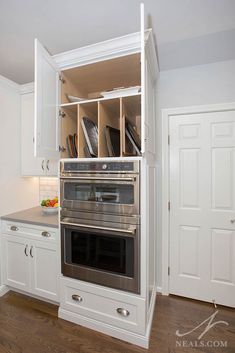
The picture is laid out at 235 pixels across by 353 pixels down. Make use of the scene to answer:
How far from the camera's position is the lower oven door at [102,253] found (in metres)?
1.51

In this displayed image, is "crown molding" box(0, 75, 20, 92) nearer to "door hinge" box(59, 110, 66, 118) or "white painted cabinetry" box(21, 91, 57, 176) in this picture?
→ "white painted cabinetry" box(21, 91, 57, 176)

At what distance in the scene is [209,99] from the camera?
1.98m

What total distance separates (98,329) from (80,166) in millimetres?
1472

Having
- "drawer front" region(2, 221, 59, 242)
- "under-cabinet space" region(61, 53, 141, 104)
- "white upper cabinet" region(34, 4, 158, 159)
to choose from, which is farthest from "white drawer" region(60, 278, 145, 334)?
"under-cabinet space" region(61, 53, 141, 104)

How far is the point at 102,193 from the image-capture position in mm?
1629

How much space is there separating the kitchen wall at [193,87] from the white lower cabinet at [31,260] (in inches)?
46.4

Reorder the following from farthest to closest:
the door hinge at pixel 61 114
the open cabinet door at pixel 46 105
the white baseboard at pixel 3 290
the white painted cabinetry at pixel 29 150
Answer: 1. the white painted cabinetry at pixel 29 150
2. the white baseboard at pixel 3 290
3. the door hinge at pixel 61 114
4. the open cabinet door at pixel 46 105

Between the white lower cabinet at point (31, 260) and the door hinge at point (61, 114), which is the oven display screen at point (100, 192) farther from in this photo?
the door hinge at point (61, 114)

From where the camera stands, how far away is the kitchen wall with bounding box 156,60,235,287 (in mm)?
1919

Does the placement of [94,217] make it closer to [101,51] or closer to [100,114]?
[100,114]

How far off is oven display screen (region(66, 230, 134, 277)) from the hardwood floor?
1.95 ft

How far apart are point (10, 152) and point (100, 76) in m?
1.42

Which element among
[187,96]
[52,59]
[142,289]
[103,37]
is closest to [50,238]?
[142,289]

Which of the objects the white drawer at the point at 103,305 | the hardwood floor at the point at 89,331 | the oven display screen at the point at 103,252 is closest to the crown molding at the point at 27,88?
the oven display screen at the point at 103,252
